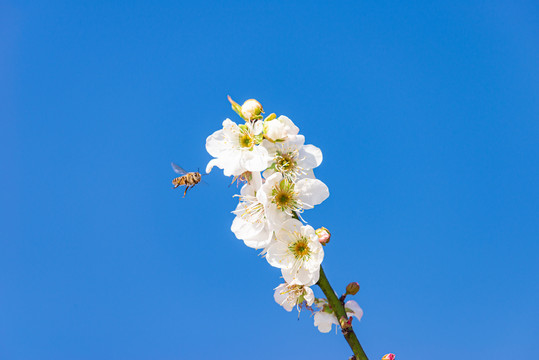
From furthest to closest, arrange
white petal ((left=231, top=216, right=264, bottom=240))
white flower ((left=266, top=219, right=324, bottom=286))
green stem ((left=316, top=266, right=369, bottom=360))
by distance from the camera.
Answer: white petal ((left=231, top=216, right=264, bottom=240))
white flower ((left=266, top=219, right=324, bottom=286))
green stem ((left=316, top=266, right=369, bottom=360))

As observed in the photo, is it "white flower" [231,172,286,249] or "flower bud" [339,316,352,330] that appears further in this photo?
"white flower" [231,172,286,249]

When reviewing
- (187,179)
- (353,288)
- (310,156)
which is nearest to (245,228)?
(310,156)

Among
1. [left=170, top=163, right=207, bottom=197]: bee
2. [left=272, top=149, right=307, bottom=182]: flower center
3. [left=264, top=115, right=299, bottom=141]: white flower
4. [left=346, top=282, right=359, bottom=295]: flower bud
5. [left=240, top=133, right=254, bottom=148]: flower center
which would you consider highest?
[left=170, top=163, right=207, bottom=197]: bee

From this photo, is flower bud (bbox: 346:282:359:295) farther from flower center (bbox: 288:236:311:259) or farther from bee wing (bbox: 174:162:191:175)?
bee wing (bbox: 174:162:191:175)

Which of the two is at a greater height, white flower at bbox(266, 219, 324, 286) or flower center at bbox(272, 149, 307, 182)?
flower center at bbox(272, 149, 307, 182)

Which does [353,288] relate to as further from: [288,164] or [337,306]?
[288,164]

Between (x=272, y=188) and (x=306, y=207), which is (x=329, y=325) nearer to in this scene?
(x=306, y=207)

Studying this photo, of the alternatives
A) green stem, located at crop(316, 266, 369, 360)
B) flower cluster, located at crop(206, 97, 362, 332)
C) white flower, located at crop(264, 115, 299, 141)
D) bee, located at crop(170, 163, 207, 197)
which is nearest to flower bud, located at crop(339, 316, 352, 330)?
green stem, located at crop(316, 266, 369, 360)
